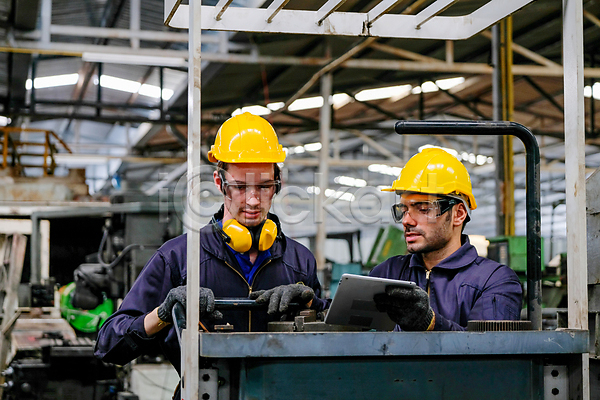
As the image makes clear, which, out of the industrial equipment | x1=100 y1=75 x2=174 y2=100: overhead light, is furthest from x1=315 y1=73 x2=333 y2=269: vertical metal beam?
the industrial equipment

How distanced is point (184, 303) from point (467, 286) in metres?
1.22

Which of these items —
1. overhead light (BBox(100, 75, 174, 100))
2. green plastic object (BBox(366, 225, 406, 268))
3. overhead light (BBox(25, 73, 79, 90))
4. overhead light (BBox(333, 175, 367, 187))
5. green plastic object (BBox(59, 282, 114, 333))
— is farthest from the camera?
overhead light (BBox(333, 175, 367, 187))

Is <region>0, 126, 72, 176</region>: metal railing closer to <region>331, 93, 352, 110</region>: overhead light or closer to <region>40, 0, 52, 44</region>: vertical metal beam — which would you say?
<region>40, 0, 52, 44</region>: vertical metal beam

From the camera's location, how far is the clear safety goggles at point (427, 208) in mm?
2797

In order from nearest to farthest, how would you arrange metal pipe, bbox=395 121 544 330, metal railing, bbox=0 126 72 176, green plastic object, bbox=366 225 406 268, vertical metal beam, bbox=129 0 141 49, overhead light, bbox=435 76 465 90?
1. metal pipe, bbox=395 121 544 330
2. green plastic object, bbox=366 225 406 268
3. vertical metal beam, bbox=129 0 141 49
4. metal railing, bbox=0 126 72 176
5. overhead light, bbox=435 76 465 90

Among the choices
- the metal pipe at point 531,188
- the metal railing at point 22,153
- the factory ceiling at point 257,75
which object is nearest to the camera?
the metal pipe at point 531,188

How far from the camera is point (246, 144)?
8.61 ft

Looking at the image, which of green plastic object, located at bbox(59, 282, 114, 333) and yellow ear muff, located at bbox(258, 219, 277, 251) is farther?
green plastic object, located at bbox(59, 282, 114, 333)

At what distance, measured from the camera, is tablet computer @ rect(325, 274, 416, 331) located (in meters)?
1.70

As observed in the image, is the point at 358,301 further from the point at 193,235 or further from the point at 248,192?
the point at 248,192

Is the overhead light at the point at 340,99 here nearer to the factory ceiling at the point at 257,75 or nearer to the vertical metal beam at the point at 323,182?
the factory ceiling at the point at 257,75

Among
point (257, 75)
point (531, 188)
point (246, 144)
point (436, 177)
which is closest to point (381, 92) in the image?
point (257, 75)

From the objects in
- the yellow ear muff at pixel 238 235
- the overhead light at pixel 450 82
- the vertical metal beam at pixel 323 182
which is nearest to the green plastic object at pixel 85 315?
the vertical metal beam at pixel 323 182

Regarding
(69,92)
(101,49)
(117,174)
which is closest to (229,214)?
(101,49)
